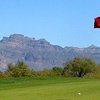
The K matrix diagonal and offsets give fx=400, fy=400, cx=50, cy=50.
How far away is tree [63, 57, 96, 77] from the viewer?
96.7 m

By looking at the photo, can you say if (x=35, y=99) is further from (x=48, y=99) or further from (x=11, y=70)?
(x=11, y=70)

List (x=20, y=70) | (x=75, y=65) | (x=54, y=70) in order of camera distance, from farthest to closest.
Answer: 1. (x=75, y=65)
2. (x=54, y=70)
3. (x=20, y=70)

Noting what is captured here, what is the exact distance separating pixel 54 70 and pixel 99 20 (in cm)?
7585

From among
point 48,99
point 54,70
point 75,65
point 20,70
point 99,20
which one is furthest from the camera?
point 75,65

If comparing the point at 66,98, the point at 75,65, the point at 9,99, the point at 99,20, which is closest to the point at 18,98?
the point at 9,99

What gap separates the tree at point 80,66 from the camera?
96700 millimetres

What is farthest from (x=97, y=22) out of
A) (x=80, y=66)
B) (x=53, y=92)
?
(x=80, y=66)

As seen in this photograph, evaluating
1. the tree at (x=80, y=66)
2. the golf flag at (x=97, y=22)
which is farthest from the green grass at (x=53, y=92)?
the tree at (x=80, y=66)

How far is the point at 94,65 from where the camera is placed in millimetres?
102250

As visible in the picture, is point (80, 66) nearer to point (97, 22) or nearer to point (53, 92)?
point (53, 92)

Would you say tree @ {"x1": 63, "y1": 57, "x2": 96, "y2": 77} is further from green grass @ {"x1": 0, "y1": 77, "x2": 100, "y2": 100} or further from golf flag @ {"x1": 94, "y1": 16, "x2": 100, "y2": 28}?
golf flag @ {"x1": 94, "y1": 16, "x2": 100, "y2": 28}

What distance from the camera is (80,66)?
99.2 meters

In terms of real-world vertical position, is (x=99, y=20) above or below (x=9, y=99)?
above

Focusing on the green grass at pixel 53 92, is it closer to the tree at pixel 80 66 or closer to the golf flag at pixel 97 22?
the golf flag at pixel 97 22
